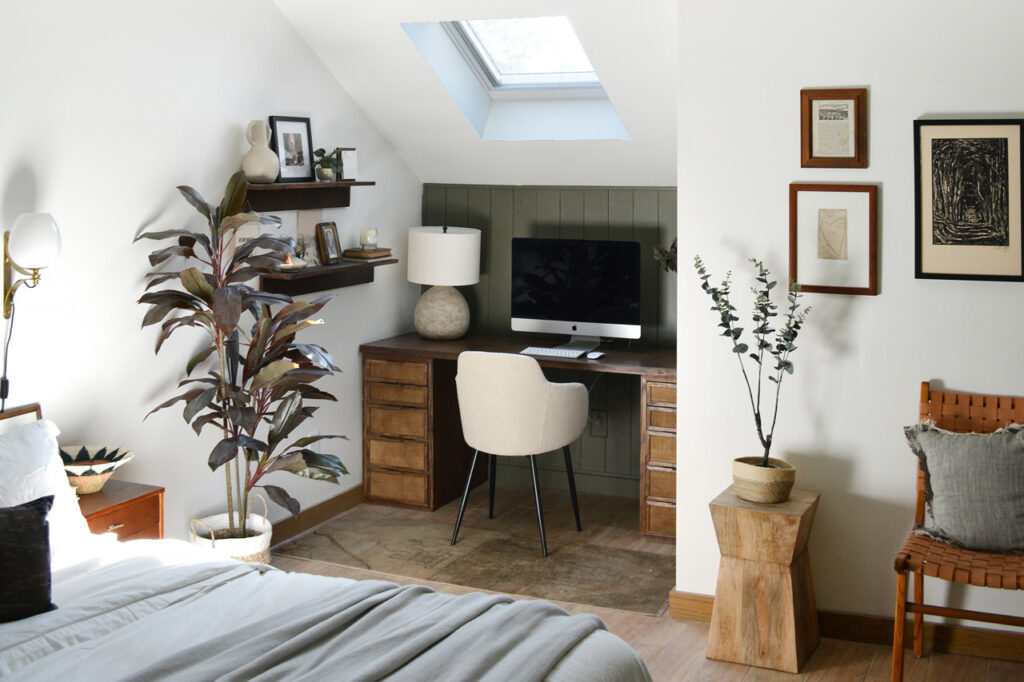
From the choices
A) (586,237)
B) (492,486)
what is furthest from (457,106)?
(492,486)

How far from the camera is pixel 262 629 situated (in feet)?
8.07

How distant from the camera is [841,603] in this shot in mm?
3621

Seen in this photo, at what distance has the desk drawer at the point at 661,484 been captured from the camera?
4.55m

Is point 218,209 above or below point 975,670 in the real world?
above

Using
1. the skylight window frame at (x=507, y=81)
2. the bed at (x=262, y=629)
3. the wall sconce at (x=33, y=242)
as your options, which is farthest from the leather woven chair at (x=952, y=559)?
the wall sconce at (x=33, y=242)

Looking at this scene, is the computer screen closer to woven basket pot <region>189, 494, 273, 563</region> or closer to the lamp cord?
woven basket pot <region>189, 494, 273, 563</region>

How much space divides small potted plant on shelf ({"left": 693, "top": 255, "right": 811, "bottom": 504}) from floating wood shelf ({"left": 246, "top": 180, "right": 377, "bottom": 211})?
→ 67.8 inches

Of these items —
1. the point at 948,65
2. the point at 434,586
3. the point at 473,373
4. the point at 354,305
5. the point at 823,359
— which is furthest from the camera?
the point at 354,305

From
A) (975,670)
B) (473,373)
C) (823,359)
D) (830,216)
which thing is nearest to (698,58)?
(830,216)

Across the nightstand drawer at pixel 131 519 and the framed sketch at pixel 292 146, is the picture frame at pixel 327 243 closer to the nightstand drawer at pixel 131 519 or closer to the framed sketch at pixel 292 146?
the framed sketch at pixel 292 146

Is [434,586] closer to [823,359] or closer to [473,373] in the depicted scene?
[473,373]

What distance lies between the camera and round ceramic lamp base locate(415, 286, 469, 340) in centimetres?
516

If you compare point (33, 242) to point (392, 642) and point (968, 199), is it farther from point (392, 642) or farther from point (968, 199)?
point (968, 199)

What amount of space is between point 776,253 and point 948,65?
31.2 inches
